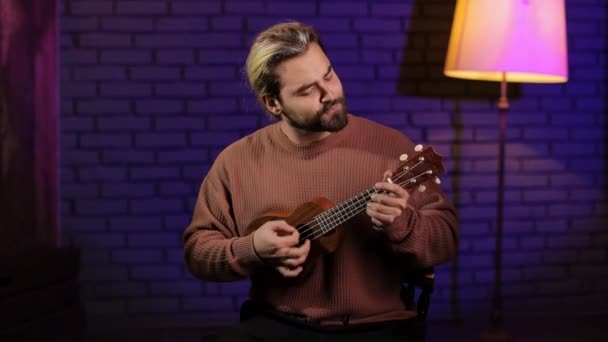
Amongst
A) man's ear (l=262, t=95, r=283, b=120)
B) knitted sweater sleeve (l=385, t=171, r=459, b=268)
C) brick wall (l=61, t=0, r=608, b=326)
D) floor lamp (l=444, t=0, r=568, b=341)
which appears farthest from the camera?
brick wall (l=61, t=0, r=608, b=326)

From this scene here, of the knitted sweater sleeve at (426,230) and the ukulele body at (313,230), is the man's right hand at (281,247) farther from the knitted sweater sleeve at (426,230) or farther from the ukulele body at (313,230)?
the knitted sweater sleeve at (426,230)

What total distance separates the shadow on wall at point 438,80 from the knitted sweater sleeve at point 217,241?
166 centimetres

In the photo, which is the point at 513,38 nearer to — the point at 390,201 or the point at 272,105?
the point at 272,105

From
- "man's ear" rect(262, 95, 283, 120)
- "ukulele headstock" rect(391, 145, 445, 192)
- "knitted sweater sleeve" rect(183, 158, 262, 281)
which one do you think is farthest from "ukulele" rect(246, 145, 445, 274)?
"man's ear" rect(262, 95, 283, 120)

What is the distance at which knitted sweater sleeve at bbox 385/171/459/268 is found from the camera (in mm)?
1893

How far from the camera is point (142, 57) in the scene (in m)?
3.50

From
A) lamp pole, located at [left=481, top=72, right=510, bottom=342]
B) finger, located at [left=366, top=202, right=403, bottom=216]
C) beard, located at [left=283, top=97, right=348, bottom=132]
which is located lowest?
lamp pole, located at [left=481, top=72, right=510, bottom=342]

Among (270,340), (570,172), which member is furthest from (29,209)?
(570,172)

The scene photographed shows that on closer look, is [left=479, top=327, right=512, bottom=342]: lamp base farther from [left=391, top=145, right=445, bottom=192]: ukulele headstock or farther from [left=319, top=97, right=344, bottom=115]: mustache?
[left=319, top=97, right=344, bottom=115]: mustache

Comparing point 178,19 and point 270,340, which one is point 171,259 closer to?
point 178,19

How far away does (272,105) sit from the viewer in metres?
2.17

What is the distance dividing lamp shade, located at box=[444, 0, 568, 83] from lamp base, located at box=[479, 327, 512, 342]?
1.20 meters

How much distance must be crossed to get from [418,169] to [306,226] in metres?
0.33

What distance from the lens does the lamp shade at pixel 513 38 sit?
2.91 m
